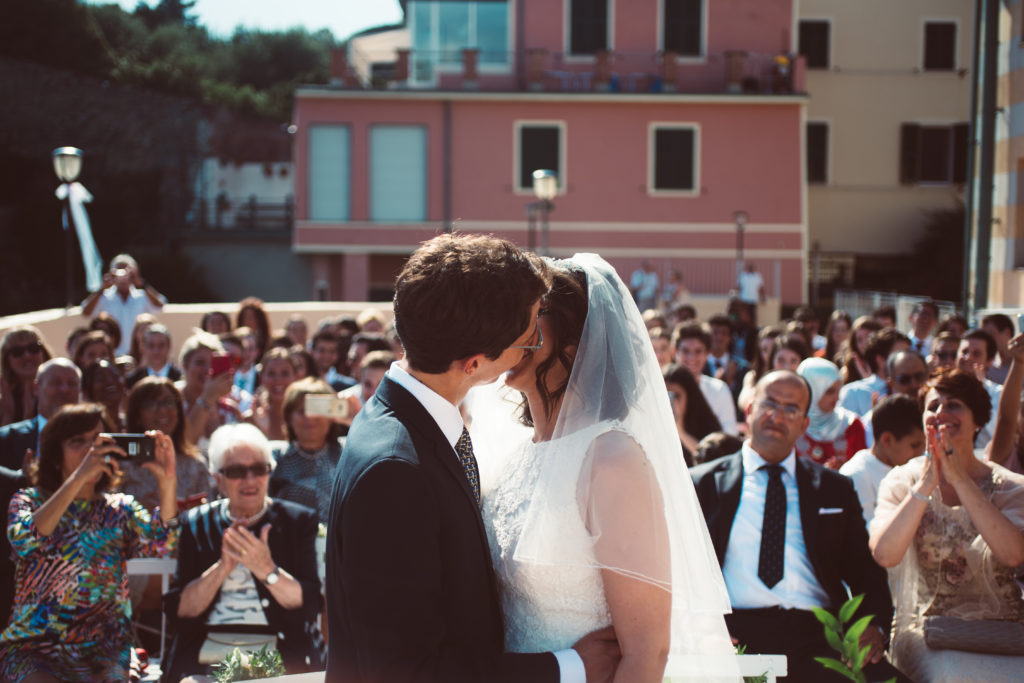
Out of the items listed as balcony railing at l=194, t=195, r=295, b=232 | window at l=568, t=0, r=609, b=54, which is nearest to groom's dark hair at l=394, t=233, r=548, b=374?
window at l=568, t=0, r=609, b=54

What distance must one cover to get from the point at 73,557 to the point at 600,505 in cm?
266

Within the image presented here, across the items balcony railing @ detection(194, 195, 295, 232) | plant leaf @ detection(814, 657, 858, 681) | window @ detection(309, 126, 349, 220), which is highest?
window @ detection(309, 126, 349, 220)

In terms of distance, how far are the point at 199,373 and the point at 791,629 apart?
4.55 metres

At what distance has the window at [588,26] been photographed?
25109 millimetres

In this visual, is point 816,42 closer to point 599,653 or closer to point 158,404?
point 158,404

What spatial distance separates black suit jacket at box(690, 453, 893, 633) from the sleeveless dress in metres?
1.83

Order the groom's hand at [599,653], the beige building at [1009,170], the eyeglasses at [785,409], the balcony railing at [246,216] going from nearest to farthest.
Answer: the groom's hand at [599,653]
the eyeglasses at [785,409]
the beige building at [1009,170]
the balcony railing at [246,216]

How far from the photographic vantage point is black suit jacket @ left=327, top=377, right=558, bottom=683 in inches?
78.5

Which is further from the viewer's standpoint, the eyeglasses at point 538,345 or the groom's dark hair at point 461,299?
the eyeglasses at point 538,345

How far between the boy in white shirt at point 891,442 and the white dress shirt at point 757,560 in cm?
92

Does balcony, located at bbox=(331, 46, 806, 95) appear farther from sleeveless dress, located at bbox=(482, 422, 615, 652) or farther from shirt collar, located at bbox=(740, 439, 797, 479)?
sleeveless dress, located at bbox=(482, 422, 615, 652)

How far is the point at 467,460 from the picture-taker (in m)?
2.34

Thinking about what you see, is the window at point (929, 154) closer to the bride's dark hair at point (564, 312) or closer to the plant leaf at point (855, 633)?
the plant leaf at point (855, 633)

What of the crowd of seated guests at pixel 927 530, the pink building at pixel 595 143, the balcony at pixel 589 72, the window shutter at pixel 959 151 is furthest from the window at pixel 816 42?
the crowd of seated guests at pixel 927 530
